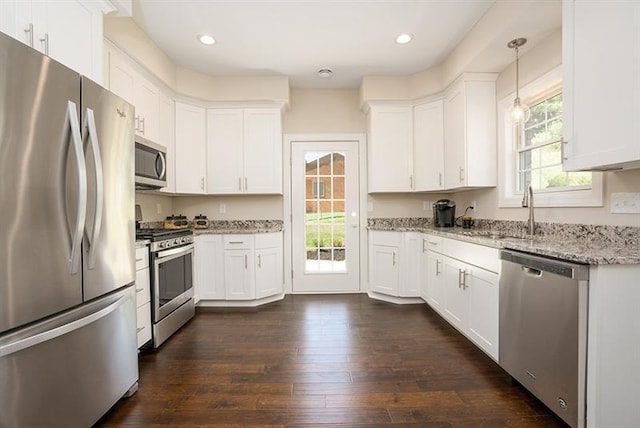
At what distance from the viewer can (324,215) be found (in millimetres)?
4230

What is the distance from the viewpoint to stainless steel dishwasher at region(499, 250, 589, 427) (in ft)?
4.72

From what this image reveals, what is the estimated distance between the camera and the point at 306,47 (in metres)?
3.17

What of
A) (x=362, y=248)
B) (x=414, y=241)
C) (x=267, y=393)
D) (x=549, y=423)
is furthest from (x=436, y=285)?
(x=267, y=393)

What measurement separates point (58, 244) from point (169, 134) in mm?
2411

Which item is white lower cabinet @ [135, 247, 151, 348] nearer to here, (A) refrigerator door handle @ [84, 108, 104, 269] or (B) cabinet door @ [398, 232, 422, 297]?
(A) refrigerator door handle @ [84, 108, 104, 269]

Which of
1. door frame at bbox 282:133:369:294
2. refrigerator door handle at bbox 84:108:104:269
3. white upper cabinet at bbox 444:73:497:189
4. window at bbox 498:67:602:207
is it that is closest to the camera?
refrigerator door handle at bbox 84:108:104:269

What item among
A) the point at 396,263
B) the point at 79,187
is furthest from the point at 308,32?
the point at 396,263

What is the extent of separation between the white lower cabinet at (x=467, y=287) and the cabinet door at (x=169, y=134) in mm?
2875

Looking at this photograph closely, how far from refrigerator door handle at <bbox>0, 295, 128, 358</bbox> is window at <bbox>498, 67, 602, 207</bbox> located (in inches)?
116

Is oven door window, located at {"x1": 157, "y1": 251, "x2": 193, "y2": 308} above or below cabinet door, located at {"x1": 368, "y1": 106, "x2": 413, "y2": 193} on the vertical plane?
below

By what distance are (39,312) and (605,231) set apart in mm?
3033

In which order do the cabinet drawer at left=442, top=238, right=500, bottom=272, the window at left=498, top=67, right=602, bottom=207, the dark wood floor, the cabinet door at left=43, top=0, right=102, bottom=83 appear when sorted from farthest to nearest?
the window at left=498, top=67, right=602, bottom=207 → the cabinet drawer at left=442, top=238, right=500, bottom=272 → the dark wood floor → the cabinet door at left=43, top=0, right=102, bottom=83

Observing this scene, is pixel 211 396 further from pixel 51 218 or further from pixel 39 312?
pixel 51 218

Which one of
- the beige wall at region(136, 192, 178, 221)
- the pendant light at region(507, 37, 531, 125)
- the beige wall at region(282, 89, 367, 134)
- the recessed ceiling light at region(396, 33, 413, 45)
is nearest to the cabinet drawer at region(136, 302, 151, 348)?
the beige wall at region(136, 192, 178, 221)
